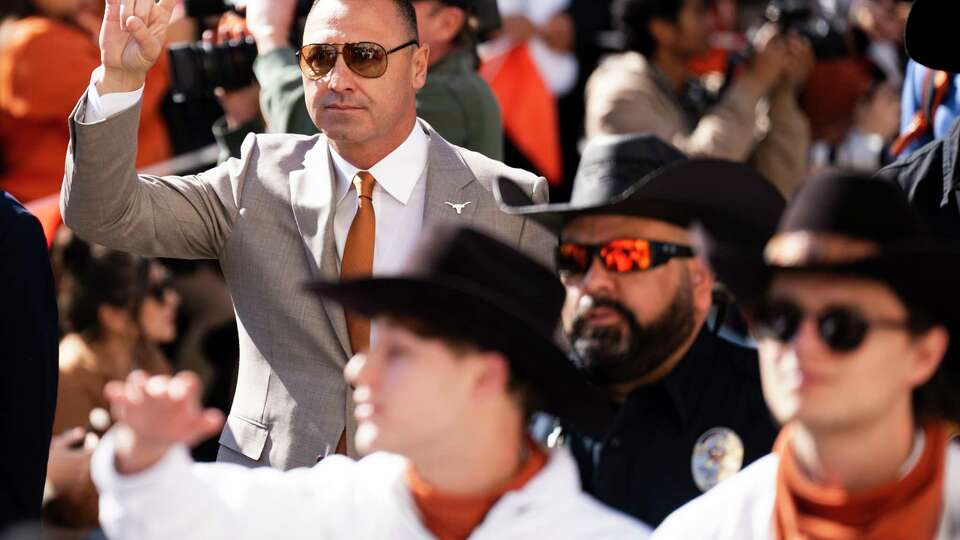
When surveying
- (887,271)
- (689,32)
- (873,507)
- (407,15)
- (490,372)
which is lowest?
(689,32)

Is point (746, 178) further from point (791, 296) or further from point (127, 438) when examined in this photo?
point (127, 438)

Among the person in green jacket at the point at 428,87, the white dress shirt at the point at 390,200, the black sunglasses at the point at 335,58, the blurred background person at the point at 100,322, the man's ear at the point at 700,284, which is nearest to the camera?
the man's ear at the point at 700,284

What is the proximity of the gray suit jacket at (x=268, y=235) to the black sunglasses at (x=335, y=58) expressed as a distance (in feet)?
0.66

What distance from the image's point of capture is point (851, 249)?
3221 millimetres

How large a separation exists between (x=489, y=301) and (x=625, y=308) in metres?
1.21

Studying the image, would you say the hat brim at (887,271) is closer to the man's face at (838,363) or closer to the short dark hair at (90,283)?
the man's face at (838,363)

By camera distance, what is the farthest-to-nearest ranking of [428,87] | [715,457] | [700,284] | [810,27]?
[810,27] → [428,87] → [700,284] → [715,457]

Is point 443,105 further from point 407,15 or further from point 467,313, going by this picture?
point 467,313

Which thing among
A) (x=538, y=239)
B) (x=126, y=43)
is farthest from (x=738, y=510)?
(x=126, y=43)

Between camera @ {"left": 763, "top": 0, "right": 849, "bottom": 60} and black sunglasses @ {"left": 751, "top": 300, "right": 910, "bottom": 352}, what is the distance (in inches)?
178

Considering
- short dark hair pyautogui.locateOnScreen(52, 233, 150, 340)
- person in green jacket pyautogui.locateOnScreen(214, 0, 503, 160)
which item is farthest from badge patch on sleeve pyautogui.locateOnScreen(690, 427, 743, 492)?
short dark hair pyautogui.locateOnScreen(52, 233, 150, 340)

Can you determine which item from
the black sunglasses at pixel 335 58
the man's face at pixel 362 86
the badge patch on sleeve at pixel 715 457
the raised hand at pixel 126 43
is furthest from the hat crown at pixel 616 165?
the raised hand at pixel 126 43

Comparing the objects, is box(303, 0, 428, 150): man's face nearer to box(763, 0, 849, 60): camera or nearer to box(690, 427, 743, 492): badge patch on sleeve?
box(690, 427, 743, 492): badge patch on sleeve

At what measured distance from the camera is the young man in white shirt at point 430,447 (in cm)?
317
